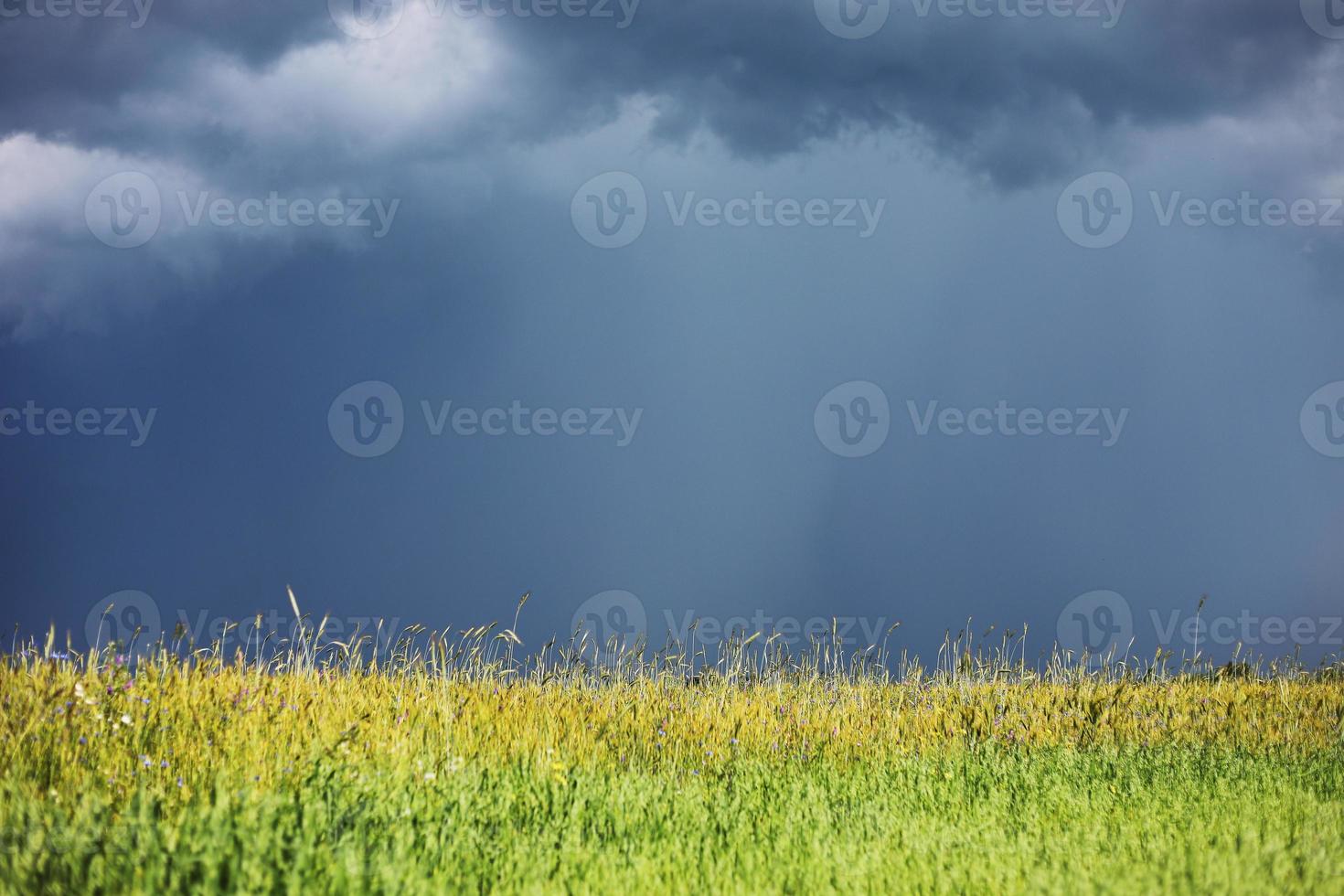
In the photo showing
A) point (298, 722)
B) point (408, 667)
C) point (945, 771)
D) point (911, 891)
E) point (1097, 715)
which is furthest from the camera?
point (1097, 715)

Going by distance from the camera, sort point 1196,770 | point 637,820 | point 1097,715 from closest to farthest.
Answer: point 637,820 < point 1196,770 < point 1097,715

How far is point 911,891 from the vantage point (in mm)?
4043

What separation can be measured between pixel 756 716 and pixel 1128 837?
348 cm

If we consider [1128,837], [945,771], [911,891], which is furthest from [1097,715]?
[911,891]

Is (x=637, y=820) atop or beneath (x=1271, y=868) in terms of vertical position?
beneath

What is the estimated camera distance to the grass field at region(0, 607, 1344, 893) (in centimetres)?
361

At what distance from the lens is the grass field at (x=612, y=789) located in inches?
142

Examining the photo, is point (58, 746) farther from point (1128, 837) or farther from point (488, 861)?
point (1128, 837)

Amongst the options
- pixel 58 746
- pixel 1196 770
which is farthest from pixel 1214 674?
pixel 58 746

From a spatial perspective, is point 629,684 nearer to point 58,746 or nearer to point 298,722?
point 298,722

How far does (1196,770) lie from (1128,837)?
8.12ft

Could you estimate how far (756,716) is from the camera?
26.1 feet

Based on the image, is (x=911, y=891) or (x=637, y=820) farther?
(x=637, y=820)

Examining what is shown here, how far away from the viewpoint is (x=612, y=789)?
5.34m
